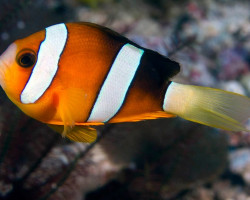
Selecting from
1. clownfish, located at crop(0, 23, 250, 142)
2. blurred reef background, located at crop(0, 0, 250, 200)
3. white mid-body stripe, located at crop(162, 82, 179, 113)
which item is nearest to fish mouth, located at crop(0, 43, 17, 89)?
clownfish, located at crop(0, 23, 250, 142)

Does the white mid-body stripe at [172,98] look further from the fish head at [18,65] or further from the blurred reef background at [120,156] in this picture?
the fish head at [18,65]

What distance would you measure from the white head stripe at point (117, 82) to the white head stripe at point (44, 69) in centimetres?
23

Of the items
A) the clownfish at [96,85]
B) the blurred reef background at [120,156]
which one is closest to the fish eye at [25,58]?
the clownfish at [96,85]

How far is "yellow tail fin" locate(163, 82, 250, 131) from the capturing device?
1.23m

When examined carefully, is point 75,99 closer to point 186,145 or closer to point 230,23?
point 186,145

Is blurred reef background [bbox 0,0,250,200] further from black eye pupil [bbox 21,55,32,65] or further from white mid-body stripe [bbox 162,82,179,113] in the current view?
black eye pupil [bbox 21,55,32,65]

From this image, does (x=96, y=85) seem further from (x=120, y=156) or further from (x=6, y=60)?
(x=120, y=156)

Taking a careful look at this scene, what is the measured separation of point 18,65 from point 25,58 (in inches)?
1.6

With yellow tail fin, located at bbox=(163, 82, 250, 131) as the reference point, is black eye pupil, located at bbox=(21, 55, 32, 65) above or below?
above

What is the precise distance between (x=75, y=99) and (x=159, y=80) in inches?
16.1

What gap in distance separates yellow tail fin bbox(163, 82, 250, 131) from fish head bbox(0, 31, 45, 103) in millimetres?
642

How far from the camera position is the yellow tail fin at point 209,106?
1.23 metres

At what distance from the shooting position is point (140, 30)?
4895 millimetres

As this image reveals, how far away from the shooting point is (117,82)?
1.25 meters
